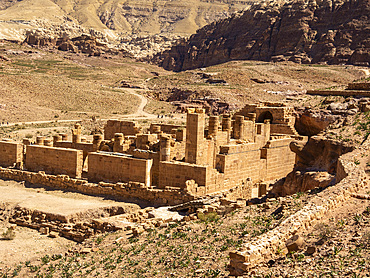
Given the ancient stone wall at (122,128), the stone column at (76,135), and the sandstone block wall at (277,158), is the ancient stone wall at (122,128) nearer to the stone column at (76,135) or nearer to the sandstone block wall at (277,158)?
the stone column at (76,135)

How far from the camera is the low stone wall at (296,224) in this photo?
9.17 metres

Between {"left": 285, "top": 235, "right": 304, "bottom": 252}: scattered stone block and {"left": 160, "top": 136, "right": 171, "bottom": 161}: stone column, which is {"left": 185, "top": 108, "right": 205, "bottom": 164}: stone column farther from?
{"left": 285, "top": 235, "right": 304, "bottom": 252}: scattered stone block

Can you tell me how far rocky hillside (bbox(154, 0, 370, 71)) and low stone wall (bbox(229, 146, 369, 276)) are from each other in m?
69.0

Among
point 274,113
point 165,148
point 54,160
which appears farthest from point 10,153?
point 274,113

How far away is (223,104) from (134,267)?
43.0 meters

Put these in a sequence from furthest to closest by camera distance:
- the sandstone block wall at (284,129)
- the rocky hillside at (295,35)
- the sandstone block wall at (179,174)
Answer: the rocky hillside at (295,35) < the sandstone block wall at (284,129) < the sandstone block wall at (179,174)

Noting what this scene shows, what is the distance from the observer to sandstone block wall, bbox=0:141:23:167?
23094 millimetres

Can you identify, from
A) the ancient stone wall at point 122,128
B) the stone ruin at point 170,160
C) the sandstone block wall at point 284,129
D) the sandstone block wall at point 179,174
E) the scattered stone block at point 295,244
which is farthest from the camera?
the sandstone block wall at point 284,129

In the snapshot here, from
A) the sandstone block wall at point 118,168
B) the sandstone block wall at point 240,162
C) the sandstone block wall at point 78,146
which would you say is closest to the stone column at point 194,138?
the sandstone block wall at point 240,162

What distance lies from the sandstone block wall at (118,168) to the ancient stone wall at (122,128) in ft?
18.0

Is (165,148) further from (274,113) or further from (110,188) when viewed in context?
(274,113)

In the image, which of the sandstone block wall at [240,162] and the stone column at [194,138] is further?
the sandstone block wall at [240,162]

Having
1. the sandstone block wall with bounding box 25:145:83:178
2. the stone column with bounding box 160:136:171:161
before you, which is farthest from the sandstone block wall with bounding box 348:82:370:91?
the sandstone block wall with bounding box 25:145:83:178

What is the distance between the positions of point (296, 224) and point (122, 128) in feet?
56.8
